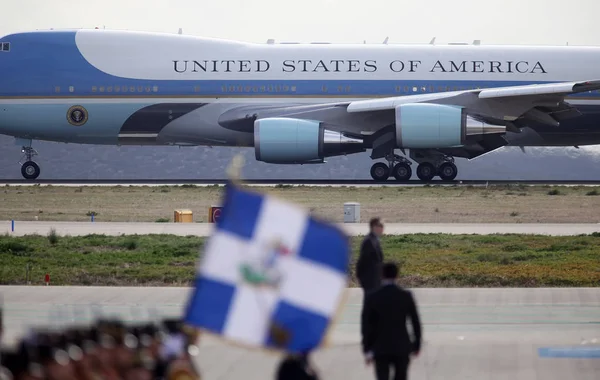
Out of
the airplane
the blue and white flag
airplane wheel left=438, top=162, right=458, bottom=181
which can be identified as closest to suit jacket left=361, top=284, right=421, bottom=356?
the blue and white flag

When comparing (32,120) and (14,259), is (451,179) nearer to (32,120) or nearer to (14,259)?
(32,120)

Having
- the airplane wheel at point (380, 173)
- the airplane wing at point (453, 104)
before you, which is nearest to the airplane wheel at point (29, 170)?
the airplane wing at point (453, 104)

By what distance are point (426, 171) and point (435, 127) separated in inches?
106

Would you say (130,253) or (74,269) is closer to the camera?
(74,269)

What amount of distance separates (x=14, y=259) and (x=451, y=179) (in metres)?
23.6

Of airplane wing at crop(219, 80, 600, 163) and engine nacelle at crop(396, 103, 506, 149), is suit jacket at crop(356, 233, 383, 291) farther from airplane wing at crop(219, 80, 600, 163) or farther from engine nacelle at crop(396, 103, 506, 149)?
airplane wing at crop(219, 80, 600, 163)

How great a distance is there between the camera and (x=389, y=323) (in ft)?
27.8

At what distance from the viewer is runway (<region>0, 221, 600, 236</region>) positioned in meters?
23.7

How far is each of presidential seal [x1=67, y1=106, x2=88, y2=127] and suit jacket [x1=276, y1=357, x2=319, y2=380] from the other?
34.3 m

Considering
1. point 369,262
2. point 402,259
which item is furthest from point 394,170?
point 369,262

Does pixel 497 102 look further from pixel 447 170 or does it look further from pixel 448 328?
pixel 448 328

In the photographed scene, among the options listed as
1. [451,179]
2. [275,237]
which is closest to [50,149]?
[451,179]

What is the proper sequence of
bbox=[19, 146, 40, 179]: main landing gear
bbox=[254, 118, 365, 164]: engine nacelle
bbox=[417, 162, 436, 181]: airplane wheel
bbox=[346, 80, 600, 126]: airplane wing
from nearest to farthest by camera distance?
bbox=[254, 118, 365, 164]: engine nacelle → bbox=[346, 80, 600, 126]: airplane wing → bbox=[417, 162, 436, 181]: airplane wheel → bbox=[19, 146, 40, 179]: main landing gear

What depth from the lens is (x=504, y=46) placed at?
135 feet
